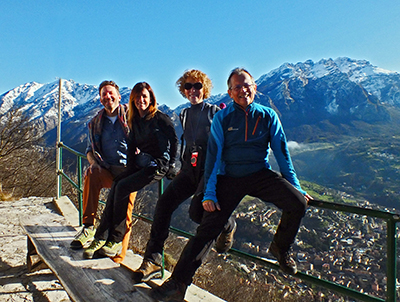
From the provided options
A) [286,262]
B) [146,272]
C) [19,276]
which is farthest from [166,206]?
[19,276]

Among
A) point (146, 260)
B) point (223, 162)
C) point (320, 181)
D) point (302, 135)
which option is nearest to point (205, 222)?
point (223, 162)

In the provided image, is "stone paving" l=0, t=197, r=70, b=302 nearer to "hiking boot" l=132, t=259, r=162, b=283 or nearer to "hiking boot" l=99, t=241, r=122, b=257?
"hiking boot" l=99, t=241, r=122, b=257

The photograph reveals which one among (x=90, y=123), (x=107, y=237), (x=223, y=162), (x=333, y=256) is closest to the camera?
(x=223, y=162)

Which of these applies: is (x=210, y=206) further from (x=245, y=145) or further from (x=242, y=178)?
(x=245, y=145)

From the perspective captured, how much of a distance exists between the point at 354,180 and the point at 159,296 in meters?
116

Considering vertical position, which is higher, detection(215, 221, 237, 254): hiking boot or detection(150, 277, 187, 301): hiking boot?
detection(215, 221, 237, 254): hiking boot

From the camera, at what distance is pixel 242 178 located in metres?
1.99

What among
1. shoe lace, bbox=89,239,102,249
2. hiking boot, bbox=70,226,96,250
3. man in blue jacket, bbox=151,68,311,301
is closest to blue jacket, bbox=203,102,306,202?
man in blue jacket, bbox=151,68,311,301

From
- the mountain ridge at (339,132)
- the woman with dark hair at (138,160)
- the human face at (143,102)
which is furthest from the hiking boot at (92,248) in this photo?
the mountain ridge at (339,132)

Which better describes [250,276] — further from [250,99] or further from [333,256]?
[250,99]

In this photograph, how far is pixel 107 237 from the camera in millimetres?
2635

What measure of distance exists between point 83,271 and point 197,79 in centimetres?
172

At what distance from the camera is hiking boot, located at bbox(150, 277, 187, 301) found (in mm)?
1781

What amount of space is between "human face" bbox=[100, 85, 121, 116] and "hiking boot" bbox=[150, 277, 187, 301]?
1904 mm
